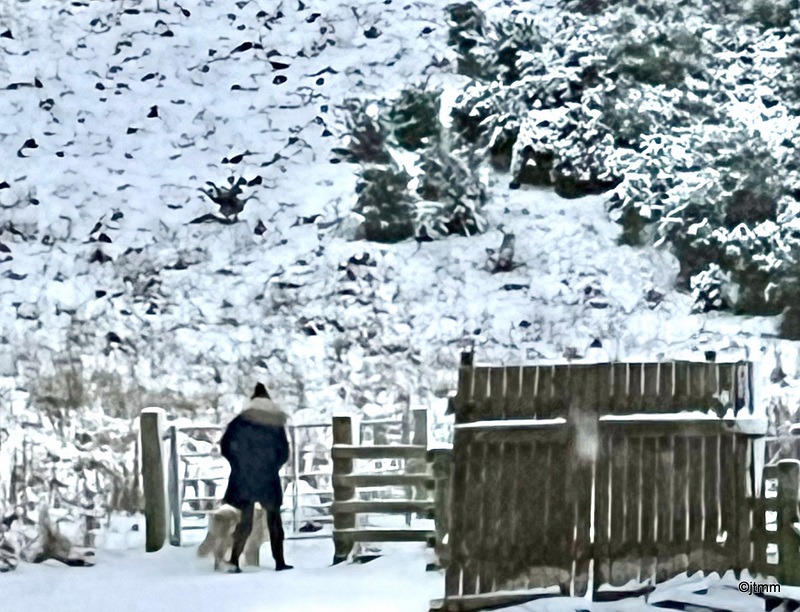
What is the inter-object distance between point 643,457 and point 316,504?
20.0ft

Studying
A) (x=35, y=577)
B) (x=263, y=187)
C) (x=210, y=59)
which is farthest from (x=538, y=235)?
(x=35, y=577)

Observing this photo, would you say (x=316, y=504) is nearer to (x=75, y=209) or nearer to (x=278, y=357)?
(x=278, y=357)

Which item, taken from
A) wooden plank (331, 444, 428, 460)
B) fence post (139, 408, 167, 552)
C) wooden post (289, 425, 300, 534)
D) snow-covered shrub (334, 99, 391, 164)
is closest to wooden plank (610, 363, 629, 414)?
wooden plank (331, 444, 428, 460)

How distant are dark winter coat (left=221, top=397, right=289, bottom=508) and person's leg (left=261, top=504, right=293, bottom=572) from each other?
0.32ft

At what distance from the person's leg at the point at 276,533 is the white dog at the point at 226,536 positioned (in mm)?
225

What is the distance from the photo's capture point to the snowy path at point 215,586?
923cm

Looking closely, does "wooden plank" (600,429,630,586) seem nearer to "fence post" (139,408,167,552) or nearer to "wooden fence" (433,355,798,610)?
"wooden fence" (433,355,798,610)

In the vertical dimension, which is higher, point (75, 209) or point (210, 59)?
point (210, 59)

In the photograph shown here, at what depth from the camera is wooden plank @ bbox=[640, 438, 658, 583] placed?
27.7 ft

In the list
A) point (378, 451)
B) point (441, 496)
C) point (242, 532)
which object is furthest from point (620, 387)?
point (242, 532)

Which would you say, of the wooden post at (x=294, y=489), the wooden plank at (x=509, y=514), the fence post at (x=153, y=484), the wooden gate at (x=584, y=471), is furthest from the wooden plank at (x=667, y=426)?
the wooden post at (x=294, y=489)

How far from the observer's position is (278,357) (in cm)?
1873

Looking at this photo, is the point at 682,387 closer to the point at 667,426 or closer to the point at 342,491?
the point at 667,426

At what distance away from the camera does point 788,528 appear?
28.9 ft
